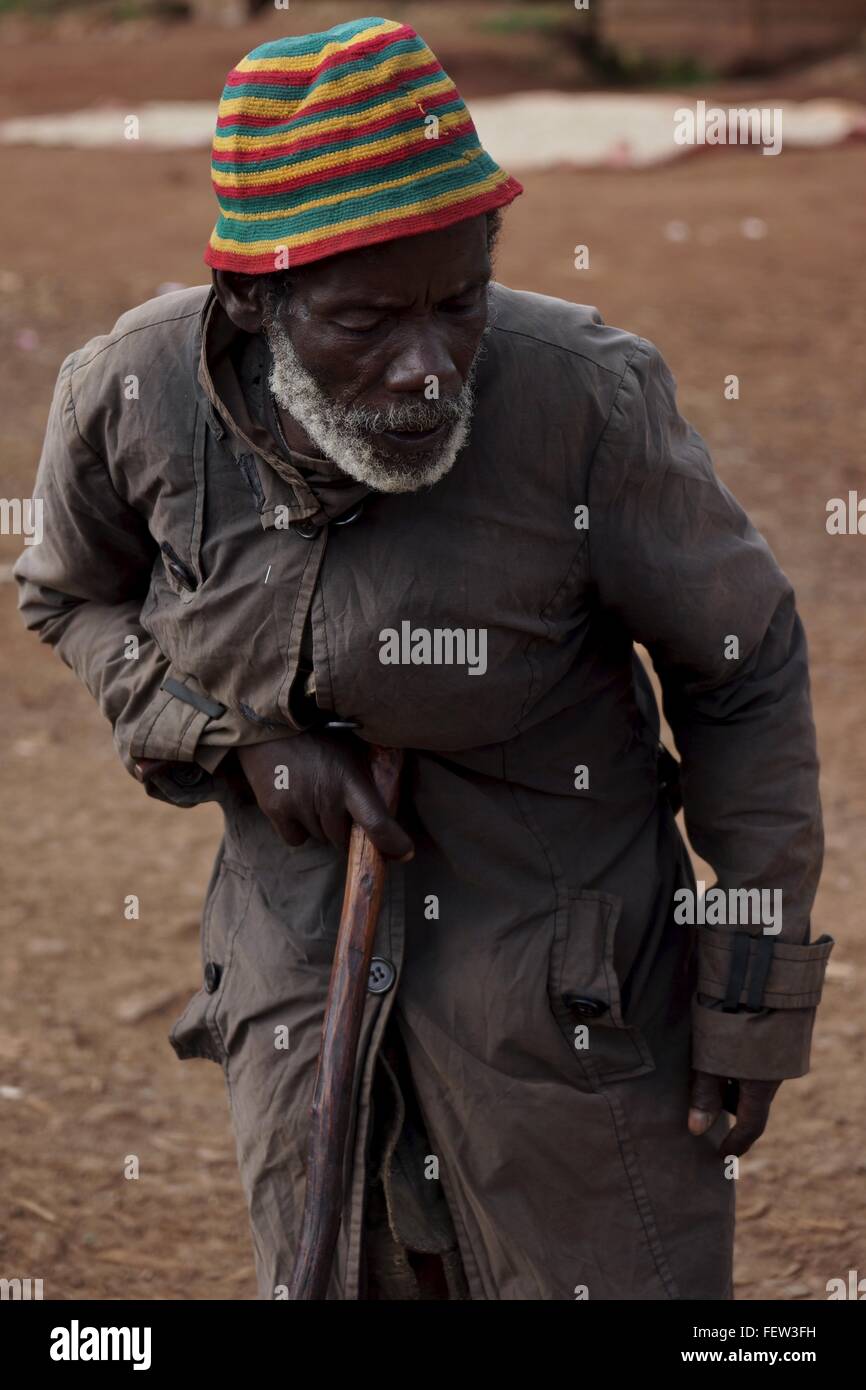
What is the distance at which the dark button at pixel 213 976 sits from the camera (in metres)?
2.62

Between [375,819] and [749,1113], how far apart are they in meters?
0.71

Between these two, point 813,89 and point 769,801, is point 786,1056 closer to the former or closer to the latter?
point 769,801

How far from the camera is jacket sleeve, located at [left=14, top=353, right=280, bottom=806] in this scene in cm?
242

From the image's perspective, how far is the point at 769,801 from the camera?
95.5 inches

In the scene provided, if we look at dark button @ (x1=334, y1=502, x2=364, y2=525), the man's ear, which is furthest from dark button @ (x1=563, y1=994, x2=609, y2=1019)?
the man's ear

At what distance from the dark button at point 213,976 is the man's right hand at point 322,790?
0.33 meters

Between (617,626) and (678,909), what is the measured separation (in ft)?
1.47

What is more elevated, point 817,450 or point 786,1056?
point 817,450

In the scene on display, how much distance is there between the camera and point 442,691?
2.24m

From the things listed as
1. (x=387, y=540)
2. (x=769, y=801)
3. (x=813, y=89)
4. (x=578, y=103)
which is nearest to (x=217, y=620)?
(x=387, y=540)

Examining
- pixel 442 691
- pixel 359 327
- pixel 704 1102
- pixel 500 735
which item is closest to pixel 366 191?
pixel 359 327

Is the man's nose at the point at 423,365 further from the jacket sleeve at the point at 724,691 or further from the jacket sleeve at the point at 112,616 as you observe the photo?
the jacket sleeve at the point at 112,616

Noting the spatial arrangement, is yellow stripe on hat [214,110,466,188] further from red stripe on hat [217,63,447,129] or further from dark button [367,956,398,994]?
dark button [367,956,398,994]

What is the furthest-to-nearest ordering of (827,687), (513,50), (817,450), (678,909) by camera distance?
(513,50) → (817,450) → (827,687) → (678,909)
